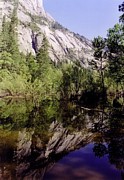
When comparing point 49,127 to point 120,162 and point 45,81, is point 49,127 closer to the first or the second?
point 120,162

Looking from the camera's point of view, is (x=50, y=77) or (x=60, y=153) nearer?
(x=60, y=153)

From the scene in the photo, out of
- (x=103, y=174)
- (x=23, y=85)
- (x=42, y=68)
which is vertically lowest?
(x=103, y=174)

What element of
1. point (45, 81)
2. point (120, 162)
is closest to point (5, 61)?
point (45, 81)

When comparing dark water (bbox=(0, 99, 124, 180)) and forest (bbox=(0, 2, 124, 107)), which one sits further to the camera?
forest (bbox=(0, 2, 124, 107))

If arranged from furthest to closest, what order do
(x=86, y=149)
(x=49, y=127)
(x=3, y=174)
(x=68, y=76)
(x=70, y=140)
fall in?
(x=68, y=76), (x=49, y=127), (x=70, y=140), (x=86, y=149), (x=3, y=174)

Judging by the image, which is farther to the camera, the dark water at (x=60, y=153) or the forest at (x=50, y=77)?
the forest at (x=50, y=77)

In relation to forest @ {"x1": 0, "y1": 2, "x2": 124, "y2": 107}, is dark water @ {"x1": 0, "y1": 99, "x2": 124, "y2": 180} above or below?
below

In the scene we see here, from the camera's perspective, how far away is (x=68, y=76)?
227 ft

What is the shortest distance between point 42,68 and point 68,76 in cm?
1131

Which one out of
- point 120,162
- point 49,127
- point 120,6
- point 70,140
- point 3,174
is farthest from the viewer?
point 120,6

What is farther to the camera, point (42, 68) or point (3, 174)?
point (42, 68)

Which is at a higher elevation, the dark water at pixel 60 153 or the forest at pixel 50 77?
the forest at pixel 50 77

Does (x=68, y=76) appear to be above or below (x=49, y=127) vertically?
above

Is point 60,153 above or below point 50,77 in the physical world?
below
